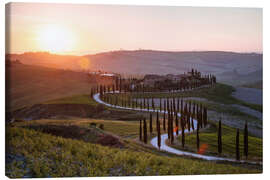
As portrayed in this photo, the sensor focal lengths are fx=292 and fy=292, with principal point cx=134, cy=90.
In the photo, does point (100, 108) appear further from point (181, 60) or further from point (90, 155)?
point (90, 155)

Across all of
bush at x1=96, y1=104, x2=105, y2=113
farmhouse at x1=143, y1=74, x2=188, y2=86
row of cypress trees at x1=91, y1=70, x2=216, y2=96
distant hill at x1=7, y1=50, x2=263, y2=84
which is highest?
distant hill at x1=7, y1=50, x2=263, y2=84

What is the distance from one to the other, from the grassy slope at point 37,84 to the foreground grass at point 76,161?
179cm

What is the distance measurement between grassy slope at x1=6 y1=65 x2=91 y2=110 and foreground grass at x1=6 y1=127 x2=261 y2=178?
179 cm

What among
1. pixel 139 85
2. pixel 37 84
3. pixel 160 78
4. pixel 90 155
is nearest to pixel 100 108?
pixel 37 84

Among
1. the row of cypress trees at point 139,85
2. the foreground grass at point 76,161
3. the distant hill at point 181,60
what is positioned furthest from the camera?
the row of cypress trees at point 139,85

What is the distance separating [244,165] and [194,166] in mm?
2592

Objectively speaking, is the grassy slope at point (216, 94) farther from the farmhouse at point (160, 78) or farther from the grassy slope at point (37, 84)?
the grassy slope at point (37, 84)

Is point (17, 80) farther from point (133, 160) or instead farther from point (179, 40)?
point (179, 40)

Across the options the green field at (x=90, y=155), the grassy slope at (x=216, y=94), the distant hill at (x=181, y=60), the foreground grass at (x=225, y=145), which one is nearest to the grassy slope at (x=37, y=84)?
the distant hill at (x=181, y=60)

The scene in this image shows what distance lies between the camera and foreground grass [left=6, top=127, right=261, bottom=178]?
35.9 ft

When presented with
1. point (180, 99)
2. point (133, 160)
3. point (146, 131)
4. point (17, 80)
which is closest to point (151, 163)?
point (133, 160)

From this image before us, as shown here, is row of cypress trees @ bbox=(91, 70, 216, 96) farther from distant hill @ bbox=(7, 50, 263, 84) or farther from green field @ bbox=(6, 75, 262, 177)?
green field @ bbox=(6, 75, 262, 177)

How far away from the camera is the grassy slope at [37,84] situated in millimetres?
12664

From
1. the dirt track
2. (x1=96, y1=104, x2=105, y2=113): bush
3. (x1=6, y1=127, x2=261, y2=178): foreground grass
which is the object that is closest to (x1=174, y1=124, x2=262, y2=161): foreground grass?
(x1=6, y1=127, x2=261, y2=178): foreground grass
